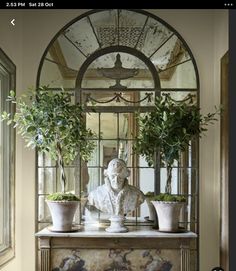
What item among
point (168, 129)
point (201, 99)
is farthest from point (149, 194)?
point (201, 99)

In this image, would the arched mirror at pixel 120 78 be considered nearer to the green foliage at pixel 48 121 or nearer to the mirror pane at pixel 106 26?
the mirror pane at pixel 106 26

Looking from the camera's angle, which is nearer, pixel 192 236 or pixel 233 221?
pixel 233 221

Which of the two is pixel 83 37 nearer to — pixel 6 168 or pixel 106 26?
pixel 106 26

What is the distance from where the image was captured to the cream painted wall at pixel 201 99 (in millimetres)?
1386

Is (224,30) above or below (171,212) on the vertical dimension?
above

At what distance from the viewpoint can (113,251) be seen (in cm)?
125


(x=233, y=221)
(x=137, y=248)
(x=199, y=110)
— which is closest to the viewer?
(x=233, y=221)

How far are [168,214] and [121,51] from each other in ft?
1.97

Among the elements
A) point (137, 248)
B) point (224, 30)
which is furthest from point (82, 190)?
point (224, 30)

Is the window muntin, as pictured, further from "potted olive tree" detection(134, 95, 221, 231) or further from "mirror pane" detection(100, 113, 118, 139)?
"potted olive tree" detection(134, 95, 221, 231)

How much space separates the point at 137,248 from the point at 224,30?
712 mm

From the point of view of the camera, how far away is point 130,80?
149 cm

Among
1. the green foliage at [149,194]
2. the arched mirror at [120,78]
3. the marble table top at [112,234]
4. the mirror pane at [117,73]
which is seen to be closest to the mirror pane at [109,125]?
the arched mirror at [120,78]

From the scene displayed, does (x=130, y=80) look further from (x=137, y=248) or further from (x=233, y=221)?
(x=233, y=221)
